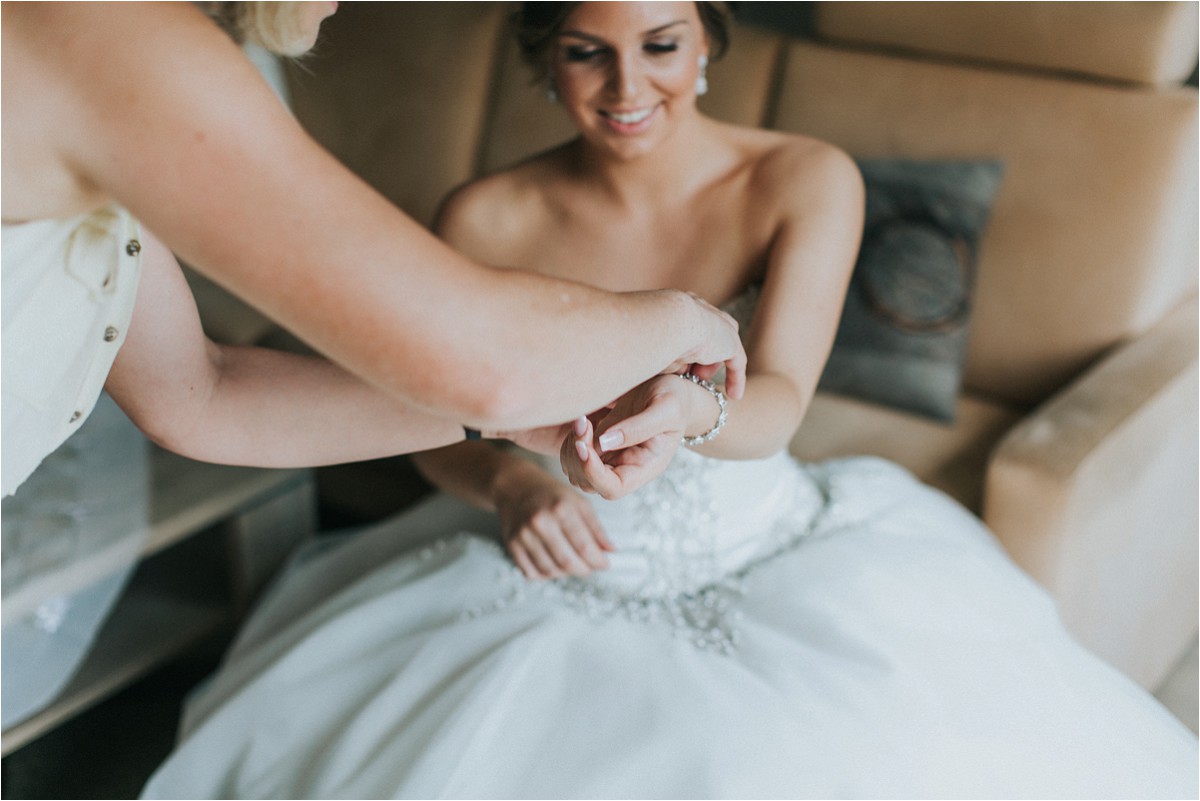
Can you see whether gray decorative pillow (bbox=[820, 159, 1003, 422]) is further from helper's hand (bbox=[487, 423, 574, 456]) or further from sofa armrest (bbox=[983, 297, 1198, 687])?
helper's hand (bbox=[487, 423, 574, 456])

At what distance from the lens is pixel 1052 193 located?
1745mm

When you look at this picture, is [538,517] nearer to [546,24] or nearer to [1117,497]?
[546,24]

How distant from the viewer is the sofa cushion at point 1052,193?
1700 millimetres

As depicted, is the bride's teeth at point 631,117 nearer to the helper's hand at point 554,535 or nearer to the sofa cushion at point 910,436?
the helper's hand at point 554,535

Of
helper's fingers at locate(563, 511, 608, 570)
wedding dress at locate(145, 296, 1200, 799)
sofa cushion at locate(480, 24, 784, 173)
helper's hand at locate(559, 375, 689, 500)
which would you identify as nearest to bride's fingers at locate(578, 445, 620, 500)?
helper's hand at locate(559, 375, 689, 500)

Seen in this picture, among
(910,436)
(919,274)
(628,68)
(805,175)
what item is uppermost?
(628,68)

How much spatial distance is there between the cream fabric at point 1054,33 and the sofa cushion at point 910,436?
1.97 feet

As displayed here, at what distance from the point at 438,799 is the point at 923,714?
1.51 feet

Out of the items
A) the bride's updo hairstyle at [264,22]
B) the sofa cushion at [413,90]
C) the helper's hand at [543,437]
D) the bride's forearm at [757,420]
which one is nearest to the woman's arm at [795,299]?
the bride's forearm at [757,420]

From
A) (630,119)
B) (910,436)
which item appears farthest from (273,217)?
(910,436)

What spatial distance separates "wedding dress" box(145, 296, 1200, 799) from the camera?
3.15 ft

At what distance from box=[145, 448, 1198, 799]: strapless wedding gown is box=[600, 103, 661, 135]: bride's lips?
39 centimetres

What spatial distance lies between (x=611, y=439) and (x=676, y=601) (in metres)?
0.42

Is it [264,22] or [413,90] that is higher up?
[264,22]
